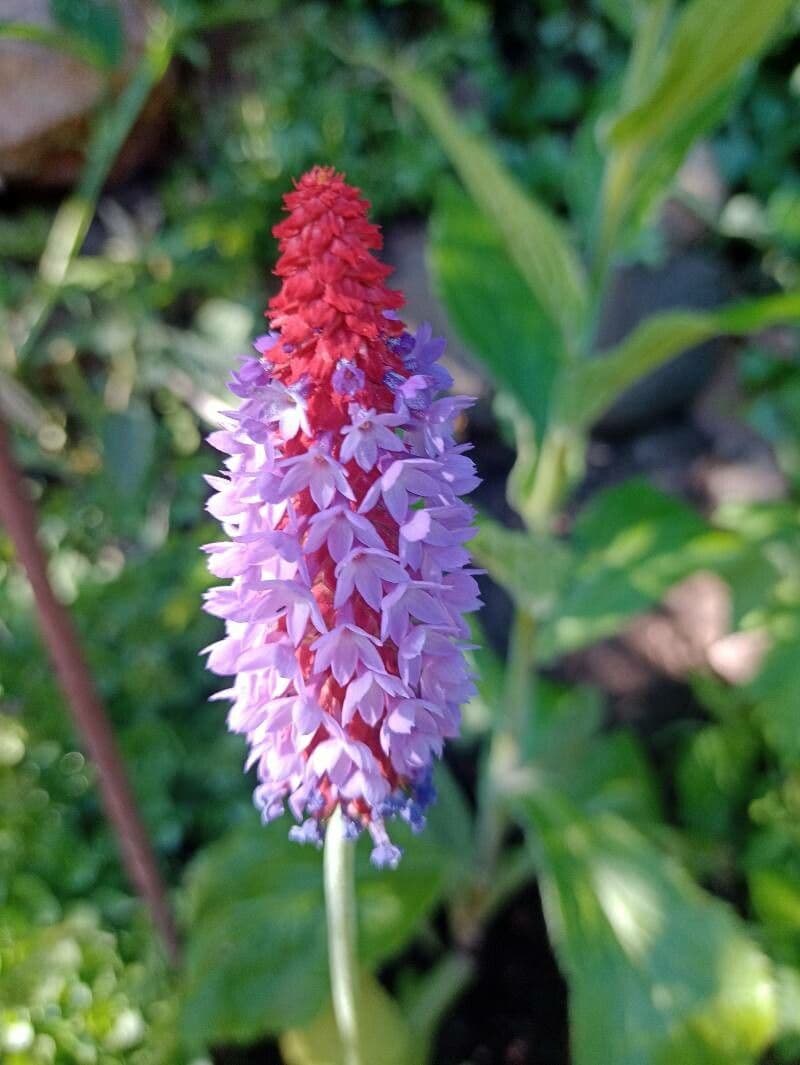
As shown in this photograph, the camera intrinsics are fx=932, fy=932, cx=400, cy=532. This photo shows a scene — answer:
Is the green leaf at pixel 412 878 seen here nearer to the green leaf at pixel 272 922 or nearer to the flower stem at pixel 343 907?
the green leaf at pixel 272 922

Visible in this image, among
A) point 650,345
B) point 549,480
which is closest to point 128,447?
point 549,480

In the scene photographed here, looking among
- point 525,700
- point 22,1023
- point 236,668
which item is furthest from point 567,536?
point 236,668

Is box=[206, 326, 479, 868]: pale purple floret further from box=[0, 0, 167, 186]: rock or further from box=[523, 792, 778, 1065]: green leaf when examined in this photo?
box=[0, 0, 167, 186]: rock

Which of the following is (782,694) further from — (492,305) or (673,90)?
(673,90)

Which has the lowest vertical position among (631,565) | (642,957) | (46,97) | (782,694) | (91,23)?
(642,957)

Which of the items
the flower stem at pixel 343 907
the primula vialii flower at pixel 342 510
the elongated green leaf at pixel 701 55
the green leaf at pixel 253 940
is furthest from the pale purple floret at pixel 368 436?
the green leaf at pixel 253 940

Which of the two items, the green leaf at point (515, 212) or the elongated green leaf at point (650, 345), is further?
the green leaf at point (515, 212)

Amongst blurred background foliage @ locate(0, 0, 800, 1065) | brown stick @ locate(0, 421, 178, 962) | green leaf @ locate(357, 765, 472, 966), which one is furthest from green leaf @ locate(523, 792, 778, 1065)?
brown stick @ locate(0, 421, 178, 962)
